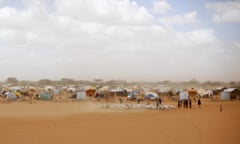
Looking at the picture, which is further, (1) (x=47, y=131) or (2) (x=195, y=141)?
(1) (x=47, y=131)

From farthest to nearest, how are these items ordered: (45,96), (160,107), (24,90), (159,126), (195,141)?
(24,90)
(45,96)
(160,107)
(159,126)
(195,141)

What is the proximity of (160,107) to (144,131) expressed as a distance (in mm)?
14325

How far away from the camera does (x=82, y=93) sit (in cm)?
4497

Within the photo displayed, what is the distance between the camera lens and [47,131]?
48.5 feet

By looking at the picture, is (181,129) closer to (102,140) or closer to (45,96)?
(102,140)

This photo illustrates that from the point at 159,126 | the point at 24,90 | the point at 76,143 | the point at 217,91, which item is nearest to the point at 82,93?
the point at 24,90

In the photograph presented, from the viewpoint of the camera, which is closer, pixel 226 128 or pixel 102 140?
pixel 102 140

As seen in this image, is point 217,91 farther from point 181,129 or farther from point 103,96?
point 181,129

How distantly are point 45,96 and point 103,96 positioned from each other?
9097 millimetres

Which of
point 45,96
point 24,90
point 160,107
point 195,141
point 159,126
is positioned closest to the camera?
point 195,141

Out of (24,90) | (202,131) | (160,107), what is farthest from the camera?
(24,90)

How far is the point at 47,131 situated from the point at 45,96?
30950 mm

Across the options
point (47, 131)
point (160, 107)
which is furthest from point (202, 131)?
point (160, 107)

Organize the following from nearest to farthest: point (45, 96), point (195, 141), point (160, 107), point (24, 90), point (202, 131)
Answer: point (195, 141), point (202, 131), point (160, 107), point (45, 96), point (24, 90)
